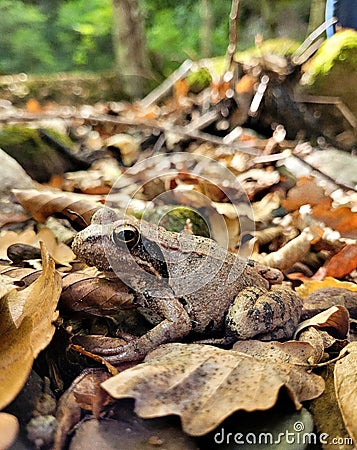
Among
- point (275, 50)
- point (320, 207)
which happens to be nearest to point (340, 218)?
point (320, 207)

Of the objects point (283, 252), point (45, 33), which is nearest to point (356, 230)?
point (283, 252)

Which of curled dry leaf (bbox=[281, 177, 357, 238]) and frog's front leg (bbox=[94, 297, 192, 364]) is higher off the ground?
frog's front leg (bbox=[94, 297, 192, 364])

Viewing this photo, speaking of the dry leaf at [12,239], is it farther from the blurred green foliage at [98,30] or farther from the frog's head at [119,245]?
the blurred green foliage at [98,30]

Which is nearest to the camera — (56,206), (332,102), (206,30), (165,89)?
(56,206)

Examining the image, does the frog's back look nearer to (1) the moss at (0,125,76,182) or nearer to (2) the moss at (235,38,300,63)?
(1) the moss at (0,125,76,182)

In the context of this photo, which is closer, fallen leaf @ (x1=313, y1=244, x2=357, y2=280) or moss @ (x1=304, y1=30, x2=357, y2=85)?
fallen leaf @ (x1=313, y1=244, x2=357, y2=280)

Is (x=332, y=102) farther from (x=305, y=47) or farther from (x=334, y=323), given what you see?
(x=334, y=323)

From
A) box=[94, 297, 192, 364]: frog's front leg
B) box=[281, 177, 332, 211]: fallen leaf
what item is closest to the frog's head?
box=[94, 297, 192, 364]: frog's front leg
